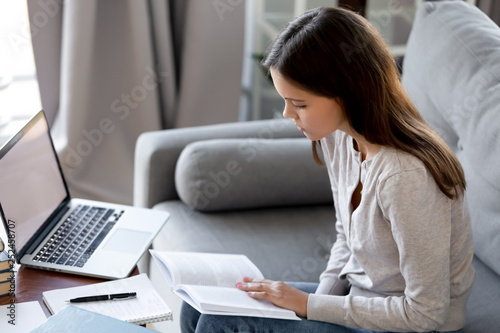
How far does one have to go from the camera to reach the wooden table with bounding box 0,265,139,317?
1.19 m

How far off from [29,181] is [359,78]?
70 centimetres

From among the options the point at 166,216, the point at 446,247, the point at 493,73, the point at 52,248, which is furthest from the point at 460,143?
the point at 52,248

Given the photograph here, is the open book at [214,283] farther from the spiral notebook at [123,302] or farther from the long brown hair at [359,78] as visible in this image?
the long brown hair at [359,78]

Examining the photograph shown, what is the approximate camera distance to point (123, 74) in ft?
7.97

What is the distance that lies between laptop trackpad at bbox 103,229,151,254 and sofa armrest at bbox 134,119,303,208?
1.61 ft

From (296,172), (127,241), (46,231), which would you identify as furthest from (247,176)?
(46,231)

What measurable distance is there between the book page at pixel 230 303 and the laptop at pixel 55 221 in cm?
17

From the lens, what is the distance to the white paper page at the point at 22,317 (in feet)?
3.59

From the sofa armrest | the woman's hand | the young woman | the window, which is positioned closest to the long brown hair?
the young woman

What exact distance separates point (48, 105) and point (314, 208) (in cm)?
109

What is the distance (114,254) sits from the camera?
134 cm

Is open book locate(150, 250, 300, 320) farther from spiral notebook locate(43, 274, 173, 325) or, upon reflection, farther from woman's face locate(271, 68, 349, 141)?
woman's face locate(271, 68, 349, 141)

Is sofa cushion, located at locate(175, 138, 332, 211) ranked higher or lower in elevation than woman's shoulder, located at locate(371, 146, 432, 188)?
A: lower

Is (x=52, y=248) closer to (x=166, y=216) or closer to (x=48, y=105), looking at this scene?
(x=166, y=216)
